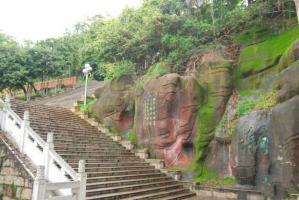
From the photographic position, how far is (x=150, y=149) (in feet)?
46.7

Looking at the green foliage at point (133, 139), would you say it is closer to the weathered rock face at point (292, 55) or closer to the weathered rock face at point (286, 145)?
the weathered rock face at point (286, 145)

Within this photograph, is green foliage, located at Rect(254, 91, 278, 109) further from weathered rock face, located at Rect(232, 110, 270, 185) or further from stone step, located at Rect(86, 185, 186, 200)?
stone step, located at Rect(86, 185, 186, 200)

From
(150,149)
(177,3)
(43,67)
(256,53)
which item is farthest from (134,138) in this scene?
(43,67)

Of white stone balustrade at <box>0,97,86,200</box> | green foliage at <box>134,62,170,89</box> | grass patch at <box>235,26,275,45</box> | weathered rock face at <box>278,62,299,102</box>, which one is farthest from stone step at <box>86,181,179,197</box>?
grass patch at <box>235,26,275,45</box>

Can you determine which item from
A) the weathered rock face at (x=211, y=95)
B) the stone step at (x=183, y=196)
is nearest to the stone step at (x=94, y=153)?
the stone step at (x=183, y=196)

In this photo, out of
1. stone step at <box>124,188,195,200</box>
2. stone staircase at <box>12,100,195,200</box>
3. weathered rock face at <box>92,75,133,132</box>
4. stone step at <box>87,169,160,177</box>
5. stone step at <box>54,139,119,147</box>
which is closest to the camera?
stone staircase at <box>12,100,195,200</box>

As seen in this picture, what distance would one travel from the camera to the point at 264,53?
14.0 metres

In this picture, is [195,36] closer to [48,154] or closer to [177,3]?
[177,3]

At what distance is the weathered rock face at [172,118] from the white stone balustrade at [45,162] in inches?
206

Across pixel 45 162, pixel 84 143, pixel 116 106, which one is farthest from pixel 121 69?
pixel 45 162

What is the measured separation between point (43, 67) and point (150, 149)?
15940mm

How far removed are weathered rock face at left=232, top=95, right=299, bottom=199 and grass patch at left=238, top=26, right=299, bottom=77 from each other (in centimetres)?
380

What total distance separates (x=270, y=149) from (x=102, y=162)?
618cm

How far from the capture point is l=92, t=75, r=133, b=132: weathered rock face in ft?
53.7
